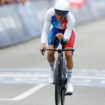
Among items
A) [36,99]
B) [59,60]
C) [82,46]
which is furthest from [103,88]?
[82,46]

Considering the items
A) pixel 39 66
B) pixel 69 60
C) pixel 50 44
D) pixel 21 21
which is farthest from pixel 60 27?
pixel 21 21

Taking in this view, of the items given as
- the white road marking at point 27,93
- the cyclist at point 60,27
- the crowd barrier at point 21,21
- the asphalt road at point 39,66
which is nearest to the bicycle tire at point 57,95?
the cyclist at point 60,27

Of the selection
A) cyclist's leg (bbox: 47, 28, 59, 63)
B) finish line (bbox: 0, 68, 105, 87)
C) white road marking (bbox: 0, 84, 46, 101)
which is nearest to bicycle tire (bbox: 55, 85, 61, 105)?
cyclist's leg (bbox: 47, 28, 59, 63)

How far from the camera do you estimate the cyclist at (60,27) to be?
6418 millimetres

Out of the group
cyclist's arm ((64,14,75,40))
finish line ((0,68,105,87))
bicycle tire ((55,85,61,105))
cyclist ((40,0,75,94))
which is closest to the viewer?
bicycle tire ((55,85,61,105))

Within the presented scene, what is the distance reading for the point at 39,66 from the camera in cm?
1159

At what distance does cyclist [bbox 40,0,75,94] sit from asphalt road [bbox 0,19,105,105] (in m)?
0.77

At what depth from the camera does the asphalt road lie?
7.41m

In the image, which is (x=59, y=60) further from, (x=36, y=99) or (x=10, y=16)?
(x=10, y=16)

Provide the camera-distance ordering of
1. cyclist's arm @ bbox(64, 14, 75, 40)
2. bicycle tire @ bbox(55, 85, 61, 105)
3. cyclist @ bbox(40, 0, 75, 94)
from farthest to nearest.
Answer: cyclist's arm @ bbox(64, 14, 75, 40) → cyclist @ bbox(40, 0, 75, 94) → bicycle tire @ bbox(55, 85, 61, 105)

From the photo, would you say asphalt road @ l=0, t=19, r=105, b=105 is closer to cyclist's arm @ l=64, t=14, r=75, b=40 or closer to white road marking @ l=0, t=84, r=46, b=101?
white road marking @ l=0, t=84, r=46, b=101

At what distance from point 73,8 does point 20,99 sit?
2020cm

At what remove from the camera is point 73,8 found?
27219 mm

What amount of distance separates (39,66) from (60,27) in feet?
16.0
